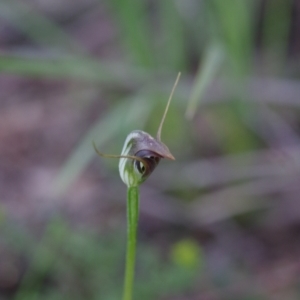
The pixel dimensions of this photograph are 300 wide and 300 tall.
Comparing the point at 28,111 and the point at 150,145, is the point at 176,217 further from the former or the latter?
the point at 150,145

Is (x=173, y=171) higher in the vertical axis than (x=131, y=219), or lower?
higher

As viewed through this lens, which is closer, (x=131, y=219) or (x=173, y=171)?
(x=131, y=219)

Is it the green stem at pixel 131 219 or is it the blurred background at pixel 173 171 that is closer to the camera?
the green stem at pixel 131 219

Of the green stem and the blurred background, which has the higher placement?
the blurred background

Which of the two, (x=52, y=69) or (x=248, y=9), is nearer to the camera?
(x=52, y=69)

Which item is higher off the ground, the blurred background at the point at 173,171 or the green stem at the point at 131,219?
the blurred background at the point at 173,171

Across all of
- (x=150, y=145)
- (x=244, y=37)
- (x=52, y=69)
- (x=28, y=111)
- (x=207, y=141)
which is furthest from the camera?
(x=28, y=111)

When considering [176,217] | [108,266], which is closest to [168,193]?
[176,217]

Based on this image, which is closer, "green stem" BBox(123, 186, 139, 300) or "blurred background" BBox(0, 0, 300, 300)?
"green stem" BBox(123, 186, 139, 300)
